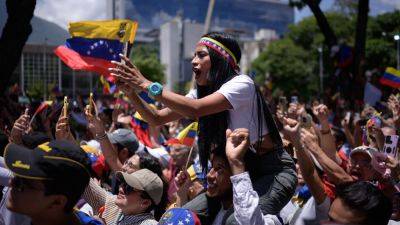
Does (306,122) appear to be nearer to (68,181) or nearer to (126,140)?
(126,140)

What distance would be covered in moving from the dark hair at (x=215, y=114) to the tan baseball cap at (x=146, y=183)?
0.42 m

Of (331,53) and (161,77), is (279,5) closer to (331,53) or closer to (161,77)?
(161,77)

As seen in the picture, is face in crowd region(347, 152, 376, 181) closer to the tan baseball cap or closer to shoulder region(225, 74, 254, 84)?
shoulder region(225, 74, 254, 84)

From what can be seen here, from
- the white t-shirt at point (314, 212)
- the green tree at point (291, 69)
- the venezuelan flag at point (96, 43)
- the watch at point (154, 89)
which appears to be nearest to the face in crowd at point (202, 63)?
the watch at point (154, 89)

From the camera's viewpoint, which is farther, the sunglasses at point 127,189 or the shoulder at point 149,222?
the sunglasses at point 127,189

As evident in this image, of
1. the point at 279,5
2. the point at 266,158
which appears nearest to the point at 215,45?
the point at 266,158

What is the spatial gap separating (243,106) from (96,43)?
3127mm

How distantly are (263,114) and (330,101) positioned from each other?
11.4 m

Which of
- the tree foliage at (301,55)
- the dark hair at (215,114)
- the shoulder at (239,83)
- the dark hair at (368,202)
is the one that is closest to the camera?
the dark hair at (368,202)

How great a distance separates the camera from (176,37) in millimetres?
102625

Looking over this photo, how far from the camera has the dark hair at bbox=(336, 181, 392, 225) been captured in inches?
115

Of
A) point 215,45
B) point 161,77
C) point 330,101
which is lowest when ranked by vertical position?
point 161,77

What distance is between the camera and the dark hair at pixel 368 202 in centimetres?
291

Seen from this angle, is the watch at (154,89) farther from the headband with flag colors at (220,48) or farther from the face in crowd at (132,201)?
the face in crowd at (132,201)
